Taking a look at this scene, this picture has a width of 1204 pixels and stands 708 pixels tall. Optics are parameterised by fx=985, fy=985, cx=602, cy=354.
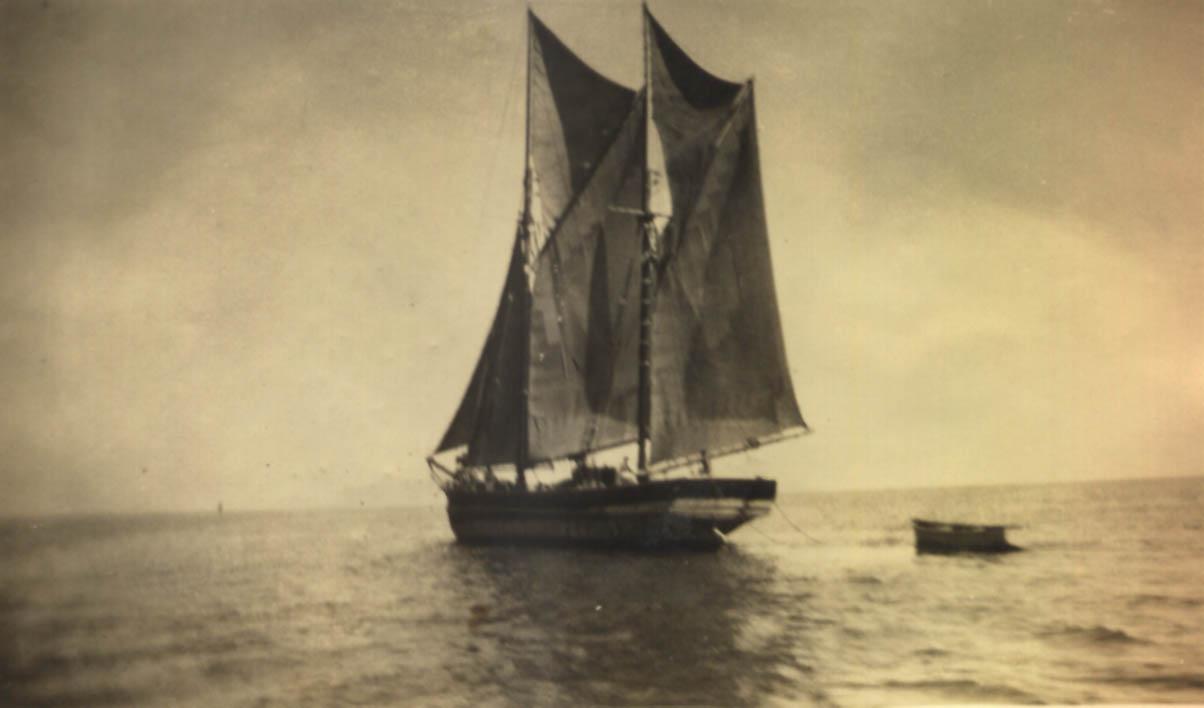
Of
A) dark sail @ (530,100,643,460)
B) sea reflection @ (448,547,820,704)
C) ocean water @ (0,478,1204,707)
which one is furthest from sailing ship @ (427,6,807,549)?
ocean water @ (0,478,1204,707)

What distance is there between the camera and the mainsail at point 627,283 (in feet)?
15.4

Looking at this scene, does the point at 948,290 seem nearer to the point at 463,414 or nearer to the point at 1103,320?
the point at 1103,320

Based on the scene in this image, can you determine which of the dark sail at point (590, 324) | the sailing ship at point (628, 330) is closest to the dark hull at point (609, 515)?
the sailing ship at point (628, 330)

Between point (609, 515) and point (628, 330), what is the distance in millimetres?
1166

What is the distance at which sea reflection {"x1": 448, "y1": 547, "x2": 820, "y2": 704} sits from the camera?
3.95 meters

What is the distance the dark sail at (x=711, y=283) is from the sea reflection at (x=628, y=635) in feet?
2.89

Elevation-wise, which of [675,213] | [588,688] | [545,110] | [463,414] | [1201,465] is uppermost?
[545,110]

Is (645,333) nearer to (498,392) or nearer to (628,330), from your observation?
(628,330)

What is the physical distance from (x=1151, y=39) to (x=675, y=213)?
244cm

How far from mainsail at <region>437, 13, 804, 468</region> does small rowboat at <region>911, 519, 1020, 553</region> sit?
890 millimetres

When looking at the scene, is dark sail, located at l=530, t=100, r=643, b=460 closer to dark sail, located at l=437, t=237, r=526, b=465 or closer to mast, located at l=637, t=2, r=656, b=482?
mast, located at l=637, t=2, r=656, b=482

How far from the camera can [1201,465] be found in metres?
4.37

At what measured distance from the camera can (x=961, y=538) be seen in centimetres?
445

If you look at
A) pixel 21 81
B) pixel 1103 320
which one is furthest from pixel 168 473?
pixel 1103 320
